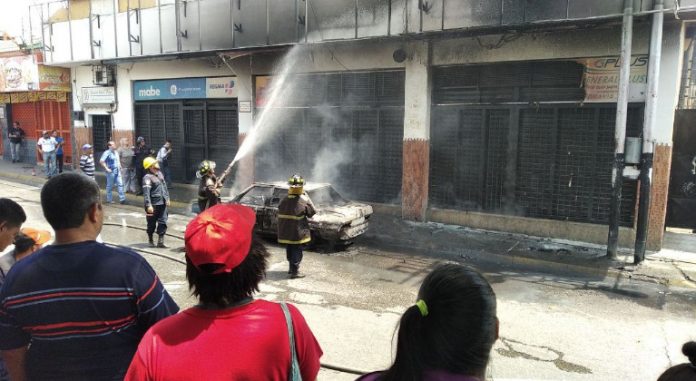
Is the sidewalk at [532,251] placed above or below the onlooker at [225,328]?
below

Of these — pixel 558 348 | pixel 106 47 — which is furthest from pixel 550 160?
pixel 106 47

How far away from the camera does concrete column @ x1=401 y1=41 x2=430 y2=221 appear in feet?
40.0

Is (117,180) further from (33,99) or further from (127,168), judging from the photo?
(33,99)

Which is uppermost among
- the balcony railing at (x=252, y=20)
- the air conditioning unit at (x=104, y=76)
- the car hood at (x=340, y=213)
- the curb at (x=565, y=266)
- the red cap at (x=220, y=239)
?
the balcony railing at (x=252, y=20)

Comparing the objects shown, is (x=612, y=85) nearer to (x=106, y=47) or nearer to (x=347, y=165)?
(x=347, y=165)

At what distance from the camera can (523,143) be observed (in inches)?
443

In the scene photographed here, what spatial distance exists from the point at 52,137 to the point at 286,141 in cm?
980

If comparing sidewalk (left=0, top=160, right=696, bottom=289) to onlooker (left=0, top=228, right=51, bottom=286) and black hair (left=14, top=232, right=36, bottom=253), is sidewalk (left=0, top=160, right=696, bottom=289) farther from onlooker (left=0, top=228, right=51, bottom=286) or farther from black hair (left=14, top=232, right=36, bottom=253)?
black hair (left=14, top=232, right=36, bottom=253)

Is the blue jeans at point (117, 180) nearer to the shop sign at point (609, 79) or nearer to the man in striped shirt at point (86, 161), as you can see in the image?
the man in striped shirt at point (86, 161)

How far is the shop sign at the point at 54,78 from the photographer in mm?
20031

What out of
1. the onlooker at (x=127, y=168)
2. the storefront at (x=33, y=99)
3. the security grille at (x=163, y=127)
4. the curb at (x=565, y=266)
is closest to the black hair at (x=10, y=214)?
the curb at (x=565, y=266)

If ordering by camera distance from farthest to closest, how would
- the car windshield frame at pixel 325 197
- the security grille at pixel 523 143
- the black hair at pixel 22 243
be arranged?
the security grille at pixel 523 143 < the car windshield frame at pixel 325 197 < the black hair at pixel 22 243

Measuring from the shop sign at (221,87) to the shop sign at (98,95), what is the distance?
5156 mm

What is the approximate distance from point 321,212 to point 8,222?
694 centimetres
